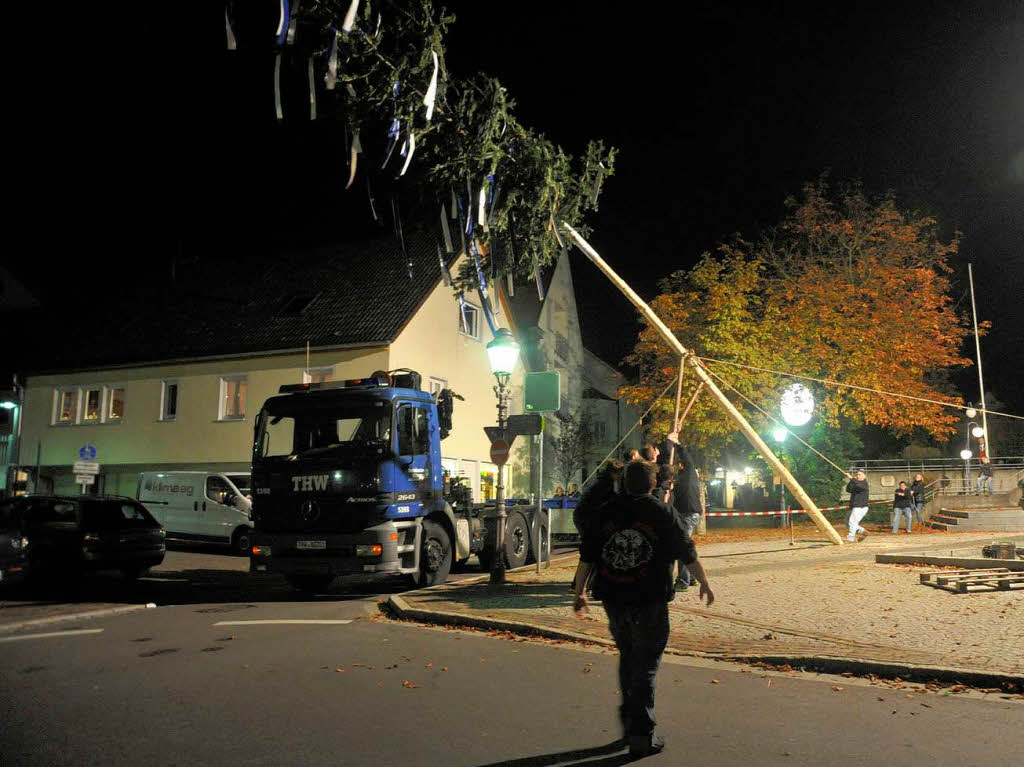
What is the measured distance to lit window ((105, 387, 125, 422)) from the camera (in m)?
30.3

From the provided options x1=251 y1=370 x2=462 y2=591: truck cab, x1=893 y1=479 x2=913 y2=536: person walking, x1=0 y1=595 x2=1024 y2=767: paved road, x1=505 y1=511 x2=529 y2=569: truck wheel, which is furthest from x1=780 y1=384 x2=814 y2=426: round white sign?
x1=0 y1=595 x2=1024 y2=767: paved road

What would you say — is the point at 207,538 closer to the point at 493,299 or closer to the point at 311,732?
the point at 493,299

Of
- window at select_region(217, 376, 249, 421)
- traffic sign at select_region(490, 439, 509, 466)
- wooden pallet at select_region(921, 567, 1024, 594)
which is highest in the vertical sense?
window at select_region(217, 376, 249, 421)

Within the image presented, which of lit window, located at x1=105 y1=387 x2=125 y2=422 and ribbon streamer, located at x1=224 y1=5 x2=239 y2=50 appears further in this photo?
lit window, located at x1=105 y1=387 x2=125 y2=422

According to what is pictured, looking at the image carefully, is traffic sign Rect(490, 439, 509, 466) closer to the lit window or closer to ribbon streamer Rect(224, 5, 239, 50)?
ribbon streamer Rect(224, 5, 239, 50)

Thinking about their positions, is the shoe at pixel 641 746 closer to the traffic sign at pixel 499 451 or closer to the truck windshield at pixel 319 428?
the truck windshield at pixel 319 428

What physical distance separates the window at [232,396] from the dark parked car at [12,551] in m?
15.3

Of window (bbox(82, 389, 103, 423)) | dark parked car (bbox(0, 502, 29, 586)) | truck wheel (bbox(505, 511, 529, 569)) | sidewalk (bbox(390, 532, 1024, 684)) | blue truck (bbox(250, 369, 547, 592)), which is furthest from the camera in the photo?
window (bbox(82, 389, 103, 423))

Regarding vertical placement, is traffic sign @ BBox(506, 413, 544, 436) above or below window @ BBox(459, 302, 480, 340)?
below

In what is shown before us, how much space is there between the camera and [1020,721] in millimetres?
5574

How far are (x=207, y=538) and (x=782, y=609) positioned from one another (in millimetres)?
15774

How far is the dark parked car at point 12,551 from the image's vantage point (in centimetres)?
1234

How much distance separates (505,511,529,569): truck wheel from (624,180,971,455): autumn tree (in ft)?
34.1

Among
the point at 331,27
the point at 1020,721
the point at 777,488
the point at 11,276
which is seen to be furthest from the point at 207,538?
the point at 777,488
